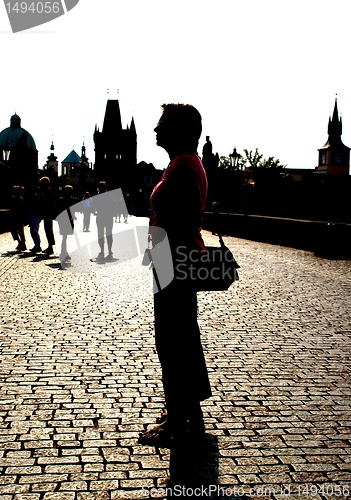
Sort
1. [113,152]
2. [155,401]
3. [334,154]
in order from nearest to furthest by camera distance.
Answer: [155,401] → [113,152] → [334,154]

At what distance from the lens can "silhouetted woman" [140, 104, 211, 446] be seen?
366 cm

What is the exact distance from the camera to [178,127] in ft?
12.4

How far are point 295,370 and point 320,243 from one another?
497 inches

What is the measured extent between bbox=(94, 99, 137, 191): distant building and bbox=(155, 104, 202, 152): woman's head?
137737 mm

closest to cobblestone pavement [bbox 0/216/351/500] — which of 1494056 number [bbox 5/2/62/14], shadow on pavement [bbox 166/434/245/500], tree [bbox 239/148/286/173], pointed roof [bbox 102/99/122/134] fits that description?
shadow on pavement [bbox 166/434/245/500]

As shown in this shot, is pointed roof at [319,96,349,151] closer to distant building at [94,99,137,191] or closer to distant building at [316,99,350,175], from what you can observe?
distant building at [316,99,350,175]

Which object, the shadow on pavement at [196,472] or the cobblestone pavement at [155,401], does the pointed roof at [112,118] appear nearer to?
the cobblestone pavement at [155,401]

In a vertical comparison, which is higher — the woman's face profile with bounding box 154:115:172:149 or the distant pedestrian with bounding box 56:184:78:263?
the woman's face profile with bounding box 154:115:172:149

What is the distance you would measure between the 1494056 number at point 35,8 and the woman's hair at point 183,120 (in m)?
2.63

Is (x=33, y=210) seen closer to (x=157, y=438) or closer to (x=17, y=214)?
(x=17, y=214)

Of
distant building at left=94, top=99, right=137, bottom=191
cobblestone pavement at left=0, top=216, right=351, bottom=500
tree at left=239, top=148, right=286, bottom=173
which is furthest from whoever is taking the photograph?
distant building at left=94, top=99, right=137, bottom=191

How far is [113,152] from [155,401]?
463 feet

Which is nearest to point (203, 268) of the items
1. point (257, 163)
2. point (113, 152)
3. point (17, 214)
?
point (17, 214)

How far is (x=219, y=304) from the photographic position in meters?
9.20
